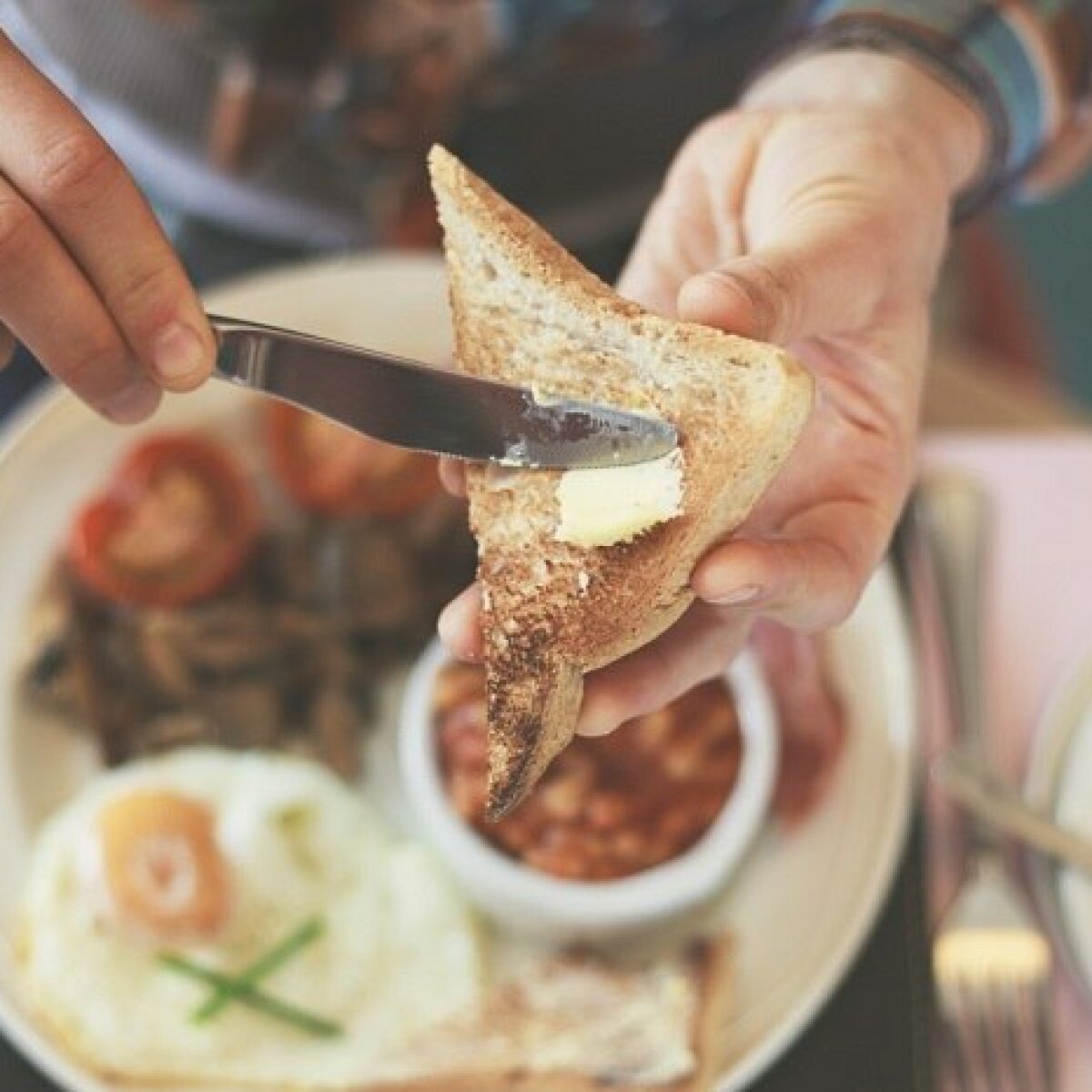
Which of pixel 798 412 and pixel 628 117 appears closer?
pixel 798 412

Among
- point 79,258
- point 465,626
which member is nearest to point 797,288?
point 465,626

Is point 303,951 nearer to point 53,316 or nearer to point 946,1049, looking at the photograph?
point 946,1049

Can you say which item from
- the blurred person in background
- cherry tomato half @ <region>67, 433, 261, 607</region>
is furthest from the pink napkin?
cherry tomato half @ <region>67, 433, 261, 607</region>

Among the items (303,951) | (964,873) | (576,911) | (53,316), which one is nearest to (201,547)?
(303,951)

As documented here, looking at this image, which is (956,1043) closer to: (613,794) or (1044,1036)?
(1044,1036)

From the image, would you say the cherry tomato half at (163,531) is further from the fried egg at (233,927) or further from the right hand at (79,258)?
the right hand at (79,258)

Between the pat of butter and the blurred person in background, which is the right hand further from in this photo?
the pat of butter

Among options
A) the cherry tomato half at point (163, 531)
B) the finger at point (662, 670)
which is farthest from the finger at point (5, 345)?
the cherry tomato half at point (163, 531)
